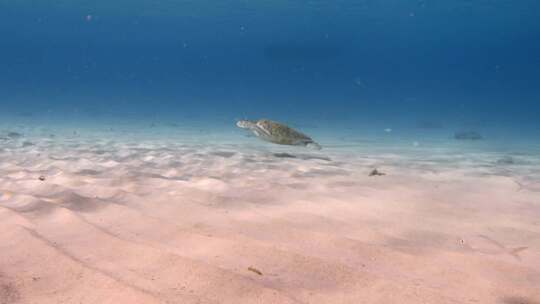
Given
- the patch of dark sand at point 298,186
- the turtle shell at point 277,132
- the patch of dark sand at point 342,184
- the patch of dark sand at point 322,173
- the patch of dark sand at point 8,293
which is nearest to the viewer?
the patch of dark sand at point 8,293

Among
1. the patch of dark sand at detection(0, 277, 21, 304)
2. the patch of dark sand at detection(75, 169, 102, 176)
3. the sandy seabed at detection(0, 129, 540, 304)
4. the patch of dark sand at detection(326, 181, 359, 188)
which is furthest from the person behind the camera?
the patch of dark sand at detection(75, 169, 102, 176)

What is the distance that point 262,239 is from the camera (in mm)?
3123

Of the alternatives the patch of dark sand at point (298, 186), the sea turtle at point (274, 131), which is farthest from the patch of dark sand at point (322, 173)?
the sea turtle at point (274, 131)

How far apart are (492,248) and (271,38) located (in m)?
118

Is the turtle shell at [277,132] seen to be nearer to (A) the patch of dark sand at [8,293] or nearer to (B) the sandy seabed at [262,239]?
(B) the sandy seabed at [262,239]

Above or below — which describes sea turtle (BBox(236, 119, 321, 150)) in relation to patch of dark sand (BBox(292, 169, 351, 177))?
above

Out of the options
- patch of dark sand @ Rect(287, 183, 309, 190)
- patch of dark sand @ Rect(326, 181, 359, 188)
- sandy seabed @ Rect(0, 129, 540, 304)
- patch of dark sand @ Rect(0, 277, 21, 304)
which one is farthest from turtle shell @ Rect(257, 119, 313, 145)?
patch of dark sand @ Rect(0, 277, 21, 304)

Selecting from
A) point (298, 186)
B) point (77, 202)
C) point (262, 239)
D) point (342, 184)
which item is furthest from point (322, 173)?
point (77, 202)

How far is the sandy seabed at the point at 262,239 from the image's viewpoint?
2168 mm

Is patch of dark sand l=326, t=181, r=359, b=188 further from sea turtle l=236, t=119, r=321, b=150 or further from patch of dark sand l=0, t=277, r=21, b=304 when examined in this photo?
patch of dark sand l=0, t=277, r=21, b=304

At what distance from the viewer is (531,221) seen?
3.94 metres

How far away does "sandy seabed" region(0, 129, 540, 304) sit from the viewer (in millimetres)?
2168

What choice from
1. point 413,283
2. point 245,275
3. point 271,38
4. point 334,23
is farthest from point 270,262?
point 271,38

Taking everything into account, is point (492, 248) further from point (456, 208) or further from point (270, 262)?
point (270, 262)
